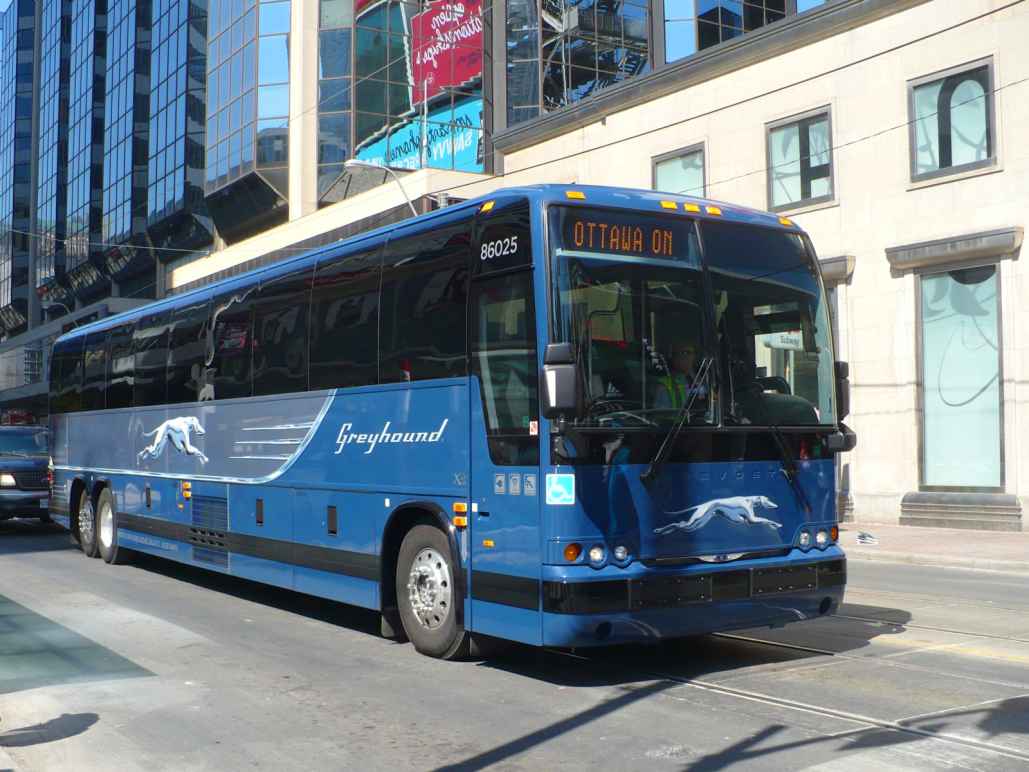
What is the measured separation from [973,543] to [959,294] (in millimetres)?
5670

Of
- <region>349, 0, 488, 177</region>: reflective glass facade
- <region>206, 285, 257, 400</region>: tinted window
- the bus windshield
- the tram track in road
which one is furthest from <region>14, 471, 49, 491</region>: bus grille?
<region>349, 0, 488, 177</region>: reflective glass facade

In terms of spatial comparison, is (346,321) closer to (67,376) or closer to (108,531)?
(108,531)

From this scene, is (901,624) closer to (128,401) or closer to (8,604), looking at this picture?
(8,604)

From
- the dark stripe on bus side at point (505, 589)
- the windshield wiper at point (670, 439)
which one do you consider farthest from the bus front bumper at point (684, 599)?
the windshield wiper at point (670, 439)

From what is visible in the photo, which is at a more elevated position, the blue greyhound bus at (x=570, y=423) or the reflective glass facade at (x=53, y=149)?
the reflective glass facade at (x=53, y=149)

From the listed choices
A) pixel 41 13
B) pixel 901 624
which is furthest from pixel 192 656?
pixel 41 13

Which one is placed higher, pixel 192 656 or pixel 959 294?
pixel 959 294

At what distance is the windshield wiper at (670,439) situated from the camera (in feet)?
24.3

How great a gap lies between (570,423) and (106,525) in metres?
10.8

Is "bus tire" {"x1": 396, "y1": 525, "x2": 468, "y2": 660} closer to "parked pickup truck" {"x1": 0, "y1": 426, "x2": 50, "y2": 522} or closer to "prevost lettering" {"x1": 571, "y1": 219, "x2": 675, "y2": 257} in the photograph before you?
"prevost lettering" {"x1": 571, "y1": 219, "x2": 675, "y2": 257}

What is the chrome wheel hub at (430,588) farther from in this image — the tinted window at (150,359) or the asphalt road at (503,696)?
the tinted window at (150,359)

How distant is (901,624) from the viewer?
387 inches

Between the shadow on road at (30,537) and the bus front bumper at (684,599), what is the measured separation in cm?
1278

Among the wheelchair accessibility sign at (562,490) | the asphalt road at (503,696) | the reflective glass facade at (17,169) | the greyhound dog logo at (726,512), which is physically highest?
the reflective glass facade at (17,169)
